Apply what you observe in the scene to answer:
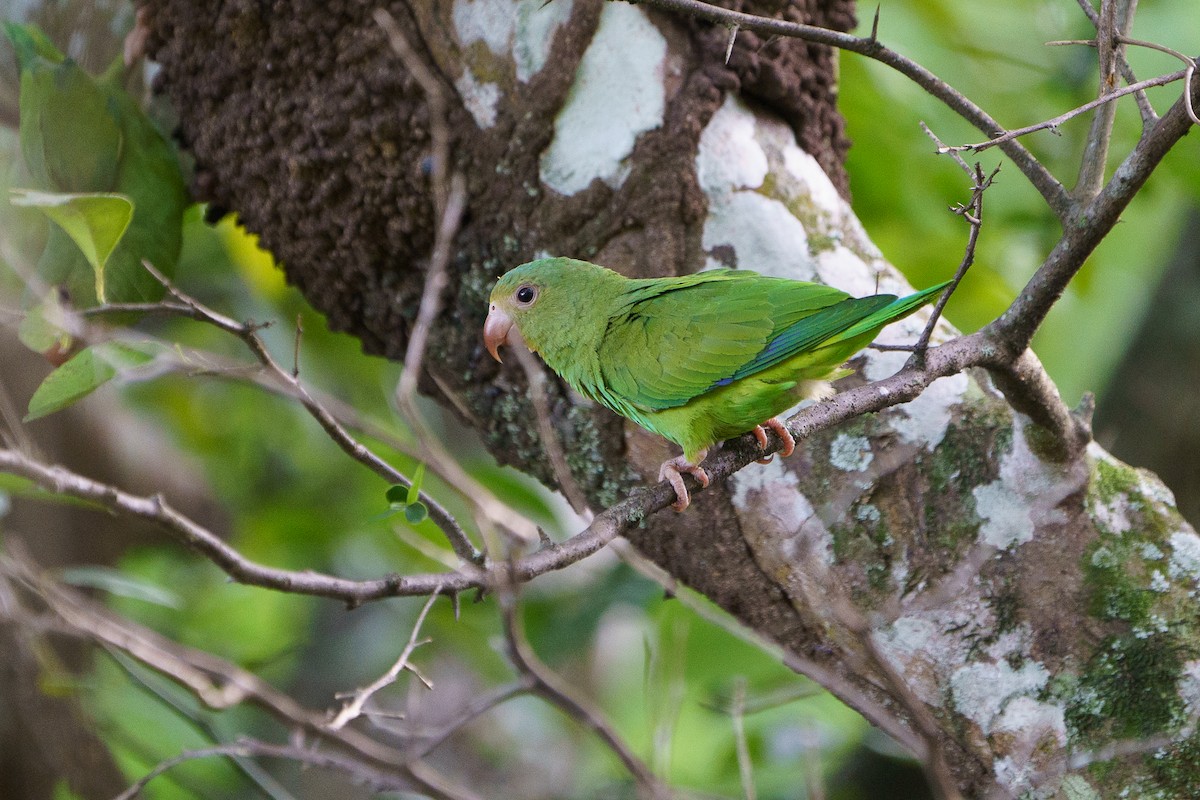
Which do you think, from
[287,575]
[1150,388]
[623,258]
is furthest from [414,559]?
[1150,388]

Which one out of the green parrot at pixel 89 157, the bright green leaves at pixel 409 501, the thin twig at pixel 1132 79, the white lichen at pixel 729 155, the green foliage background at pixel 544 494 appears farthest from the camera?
the green foliage background at pixel 544 494

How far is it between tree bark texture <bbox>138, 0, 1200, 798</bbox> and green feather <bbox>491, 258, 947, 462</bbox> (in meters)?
0.22

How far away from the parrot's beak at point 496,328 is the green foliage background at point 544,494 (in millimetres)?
610

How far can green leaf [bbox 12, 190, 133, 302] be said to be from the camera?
210 centimetres

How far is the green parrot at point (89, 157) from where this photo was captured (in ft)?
9.68

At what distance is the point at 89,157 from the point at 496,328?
1391 millimetres

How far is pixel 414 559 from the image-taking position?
177 inches

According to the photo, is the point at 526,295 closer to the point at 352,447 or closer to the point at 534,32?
the point at 534,32

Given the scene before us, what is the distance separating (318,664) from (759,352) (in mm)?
4043

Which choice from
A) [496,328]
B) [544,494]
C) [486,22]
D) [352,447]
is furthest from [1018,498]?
[544,494]

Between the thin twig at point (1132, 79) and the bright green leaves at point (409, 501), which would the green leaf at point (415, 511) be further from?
the thin twig at point (1132, 79)

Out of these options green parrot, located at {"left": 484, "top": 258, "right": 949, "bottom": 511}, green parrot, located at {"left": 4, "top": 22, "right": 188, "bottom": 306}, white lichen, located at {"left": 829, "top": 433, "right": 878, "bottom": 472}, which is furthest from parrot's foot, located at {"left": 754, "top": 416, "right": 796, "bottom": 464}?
green parrot, located at {"left": 4, "top": 22, "right": 188, "bottom": 306}

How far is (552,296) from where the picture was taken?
243 cm

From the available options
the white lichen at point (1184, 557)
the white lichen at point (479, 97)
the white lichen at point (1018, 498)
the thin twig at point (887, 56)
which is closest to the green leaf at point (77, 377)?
the white lichen at point (479, 97)
